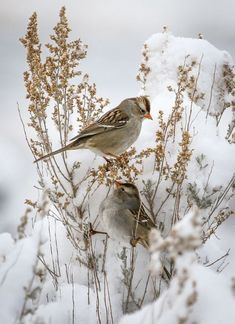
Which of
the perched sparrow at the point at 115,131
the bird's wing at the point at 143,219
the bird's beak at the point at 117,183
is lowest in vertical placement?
the bird's wing at the point at 143,219

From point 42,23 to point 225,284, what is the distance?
466 inches

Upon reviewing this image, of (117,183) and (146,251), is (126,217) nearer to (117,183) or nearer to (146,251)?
(117,183)

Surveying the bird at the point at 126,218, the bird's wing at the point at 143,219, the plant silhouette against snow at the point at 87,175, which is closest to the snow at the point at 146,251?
the plant silhouette against snow at the point at 87,175

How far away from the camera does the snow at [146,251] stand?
2883mm

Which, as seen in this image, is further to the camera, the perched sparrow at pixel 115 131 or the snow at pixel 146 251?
the perched sparrow at pixel 115 131

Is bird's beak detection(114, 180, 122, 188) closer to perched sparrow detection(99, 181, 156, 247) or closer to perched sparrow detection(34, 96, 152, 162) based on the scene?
perched sparrow detection(99, 181, 156, 247)

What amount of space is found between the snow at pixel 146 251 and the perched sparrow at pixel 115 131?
0.70ft

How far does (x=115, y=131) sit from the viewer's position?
4938 millimetres

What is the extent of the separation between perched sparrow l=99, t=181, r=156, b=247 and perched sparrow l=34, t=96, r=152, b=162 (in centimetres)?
51

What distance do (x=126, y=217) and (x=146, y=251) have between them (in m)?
0.47

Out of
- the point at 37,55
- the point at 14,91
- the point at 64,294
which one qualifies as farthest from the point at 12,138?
the point at 64,294

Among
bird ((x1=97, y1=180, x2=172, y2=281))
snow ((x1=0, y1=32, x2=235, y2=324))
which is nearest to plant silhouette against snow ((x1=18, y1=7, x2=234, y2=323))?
snow ((x1=0, y1=32, x2=235, y2=324))

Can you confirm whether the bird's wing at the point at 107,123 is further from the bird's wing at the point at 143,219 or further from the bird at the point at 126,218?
the bird's wing at the point at 143,219

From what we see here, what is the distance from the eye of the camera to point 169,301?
2344mm
